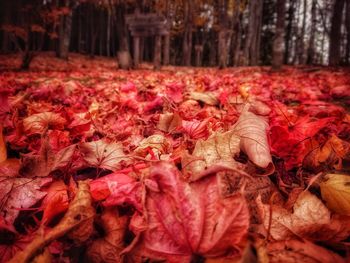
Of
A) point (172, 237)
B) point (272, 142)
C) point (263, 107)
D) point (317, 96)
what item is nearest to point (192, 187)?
point (172, 237)

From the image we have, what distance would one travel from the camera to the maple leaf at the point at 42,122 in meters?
1.41

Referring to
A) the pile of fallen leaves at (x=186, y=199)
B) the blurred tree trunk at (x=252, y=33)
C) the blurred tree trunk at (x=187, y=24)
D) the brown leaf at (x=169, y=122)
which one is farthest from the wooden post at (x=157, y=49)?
the pile of fallen leaves at (x=186, y=199)

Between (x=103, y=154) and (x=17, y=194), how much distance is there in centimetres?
30

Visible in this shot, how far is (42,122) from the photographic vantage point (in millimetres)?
1465

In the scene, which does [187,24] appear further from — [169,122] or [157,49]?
[169,122]

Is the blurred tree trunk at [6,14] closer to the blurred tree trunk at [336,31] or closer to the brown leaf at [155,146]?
the blurred tree trunk at [336,31]

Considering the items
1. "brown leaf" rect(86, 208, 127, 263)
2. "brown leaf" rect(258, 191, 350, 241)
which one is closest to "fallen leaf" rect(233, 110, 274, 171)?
"brown leaf" rect(258, 191, 350, 241)

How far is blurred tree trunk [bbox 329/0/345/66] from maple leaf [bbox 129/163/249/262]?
1136 cm

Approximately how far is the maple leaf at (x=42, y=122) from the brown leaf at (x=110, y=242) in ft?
2.54

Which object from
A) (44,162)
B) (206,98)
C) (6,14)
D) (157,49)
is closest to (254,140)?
(44,162)

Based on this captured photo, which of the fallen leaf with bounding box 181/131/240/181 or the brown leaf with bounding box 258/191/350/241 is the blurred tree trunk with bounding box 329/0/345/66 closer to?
the fallen leaf with bounding box 181/131/240/181

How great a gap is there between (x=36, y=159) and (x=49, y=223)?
255 millimetres

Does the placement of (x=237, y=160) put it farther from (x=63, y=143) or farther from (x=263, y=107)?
(x=63, y=143)

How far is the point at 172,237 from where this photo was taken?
2.04 feet
